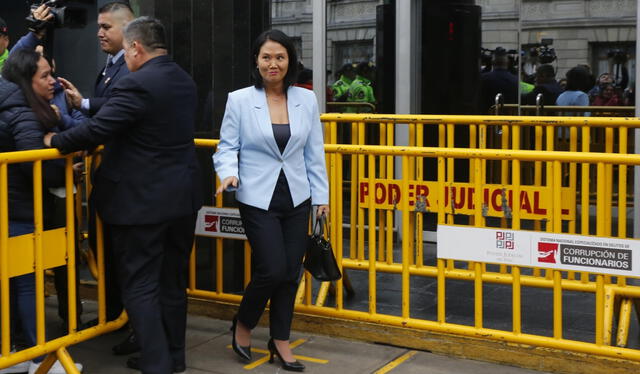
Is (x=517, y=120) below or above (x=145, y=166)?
above

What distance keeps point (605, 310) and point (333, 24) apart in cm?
481

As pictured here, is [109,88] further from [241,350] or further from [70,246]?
[241,350]

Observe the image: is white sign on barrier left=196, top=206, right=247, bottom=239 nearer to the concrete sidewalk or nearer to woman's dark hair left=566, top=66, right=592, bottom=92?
the concrete sidewalk

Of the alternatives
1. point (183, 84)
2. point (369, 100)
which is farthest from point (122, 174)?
point (369, 100)

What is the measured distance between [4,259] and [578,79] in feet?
18.8

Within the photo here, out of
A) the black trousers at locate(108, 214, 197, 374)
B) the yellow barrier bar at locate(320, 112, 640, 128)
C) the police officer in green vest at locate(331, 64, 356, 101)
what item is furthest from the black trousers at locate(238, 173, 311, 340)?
the police officer in green vest at locate(331, 64, 356, 101)

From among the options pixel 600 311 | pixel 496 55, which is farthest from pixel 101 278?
pixel 496 55

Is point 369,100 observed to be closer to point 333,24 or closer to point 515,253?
point 333,24

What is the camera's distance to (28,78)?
527 centimetres

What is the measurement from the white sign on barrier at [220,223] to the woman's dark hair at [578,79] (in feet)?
12.9

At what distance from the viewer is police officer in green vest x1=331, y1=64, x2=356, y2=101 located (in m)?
9.50

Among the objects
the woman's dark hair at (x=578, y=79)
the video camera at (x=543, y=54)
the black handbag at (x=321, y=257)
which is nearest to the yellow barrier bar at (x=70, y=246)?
the black handbag at (x=321, y=257)

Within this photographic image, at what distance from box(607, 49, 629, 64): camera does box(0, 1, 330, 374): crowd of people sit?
380 cm

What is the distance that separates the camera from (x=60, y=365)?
5461 millimetres
